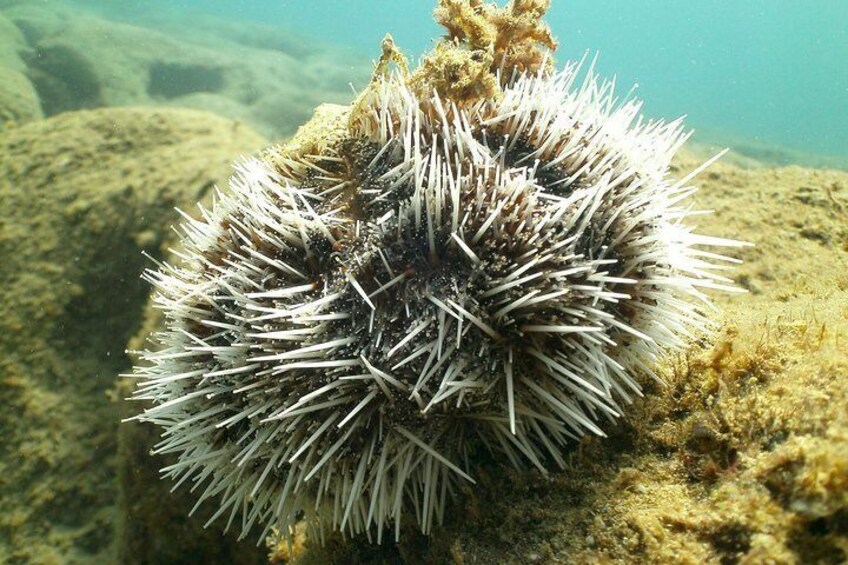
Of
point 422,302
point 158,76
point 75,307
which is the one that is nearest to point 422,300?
point 422,302

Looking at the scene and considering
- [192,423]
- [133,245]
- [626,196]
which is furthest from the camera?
[133,245]

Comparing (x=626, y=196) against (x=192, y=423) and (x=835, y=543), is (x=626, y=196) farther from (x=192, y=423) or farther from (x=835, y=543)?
(x=192, y=423)

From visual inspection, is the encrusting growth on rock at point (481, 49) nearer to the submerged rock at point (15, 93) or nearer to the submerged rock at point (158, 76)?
the submerged rock at point (15, 93)

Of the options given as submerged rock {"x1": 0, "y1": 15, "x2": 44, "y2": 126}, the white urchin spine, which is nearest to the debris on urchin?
the white urchin spine

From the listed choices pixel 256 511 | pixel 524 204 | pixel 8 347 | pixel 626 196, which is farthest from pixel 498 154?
pixel 8 347

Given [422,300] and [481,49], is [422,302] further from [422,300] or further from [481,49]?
[481,49]

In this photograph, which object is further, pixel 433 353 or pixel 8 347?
pixel 8 347
